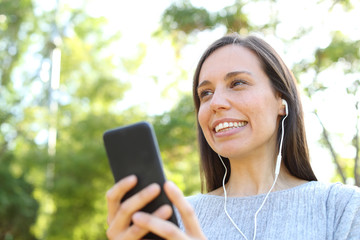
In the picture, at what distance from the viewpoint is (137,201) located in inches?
49.2

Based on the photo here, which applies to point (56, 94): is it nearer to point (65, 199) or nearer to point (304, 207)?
point (65, 199)

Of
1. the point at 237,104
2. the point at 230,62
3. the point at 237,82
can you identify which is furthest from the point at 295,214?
the point at 230,62

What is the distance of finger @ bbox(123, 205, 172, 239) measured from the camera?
1.27m

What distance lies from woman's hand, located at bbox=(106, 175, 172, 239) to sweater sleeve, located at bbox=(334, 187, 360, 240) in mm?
891

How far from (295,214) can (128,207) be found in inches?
39.5

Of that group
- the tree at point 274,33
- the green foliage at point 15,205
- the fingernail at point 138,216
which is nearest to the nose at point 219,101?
the fingernail at point 138,216

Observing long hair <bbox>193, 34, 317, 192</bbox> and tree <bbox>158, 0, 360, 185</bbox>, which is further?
tree <bbox>158, 0, 360, 185</bbox>

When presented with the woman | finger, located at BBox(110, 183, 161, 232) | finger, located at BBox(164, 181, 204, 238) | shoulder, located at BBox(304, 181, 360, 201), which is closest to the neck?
the woman

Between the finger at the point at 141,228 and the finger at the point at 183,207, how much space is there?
30mm

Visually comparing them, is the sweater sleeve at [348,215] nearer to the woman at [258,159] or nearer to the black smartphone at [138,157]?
the woman at [258,159]

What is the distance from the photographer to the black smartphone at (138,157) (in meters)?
1.29

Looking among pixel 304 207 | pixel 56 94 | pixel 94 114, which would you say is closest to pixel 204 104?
pixel 304 207

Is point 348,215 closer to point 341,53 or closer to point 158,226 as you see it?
point 158,226

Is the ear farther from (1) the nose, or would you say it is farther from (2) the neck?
(1) the nose
